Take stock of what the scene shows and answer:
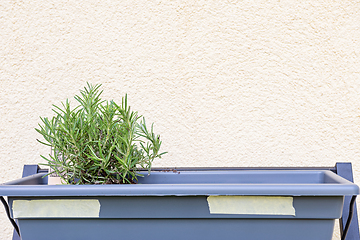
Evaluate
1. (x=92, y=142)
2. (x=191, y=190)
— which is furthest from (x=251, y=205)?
(x=92, y=142)

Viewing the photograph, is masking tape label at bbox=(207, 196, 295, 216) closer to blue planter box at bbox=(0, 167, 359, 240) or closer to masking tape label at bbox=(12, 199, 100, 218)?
blue planter box at bbox=(0, 167, 359, 240)

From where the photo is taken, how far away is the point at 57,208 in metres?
0.45

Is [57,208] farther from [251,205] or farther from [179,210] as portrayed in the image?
[251,205]

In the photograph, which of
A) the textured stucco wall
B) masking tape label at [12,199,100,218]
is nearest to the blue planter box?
masking tape label at [12,199,100,218]

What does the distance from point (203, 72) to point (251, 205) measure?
0.40 meters

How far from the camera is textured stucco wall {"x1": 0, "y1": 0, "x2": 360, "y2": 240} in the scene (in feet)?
2.25

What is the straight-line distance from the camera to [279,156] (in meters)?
0.70

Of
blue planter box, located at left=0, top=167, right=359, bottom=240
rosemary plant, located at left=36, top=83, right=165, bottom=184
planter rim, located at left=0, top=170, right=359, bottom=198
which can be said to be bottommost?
blue planter box, located at left=0, top=167, right=359, bottom=240

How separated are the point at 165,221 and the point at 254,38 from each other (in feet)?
1.72

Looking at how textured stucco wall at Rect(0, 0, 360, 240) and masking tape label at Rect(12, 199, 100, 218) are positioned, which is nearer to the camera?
masking tape label at Rect(12, 199, 100, 218)

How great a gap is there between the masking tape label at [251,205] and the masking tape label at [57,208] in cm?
20

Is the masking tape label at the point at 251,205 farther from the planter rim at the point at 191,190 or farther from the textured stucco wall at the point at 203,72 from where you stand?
the textured stucco wall at the point at 203,72

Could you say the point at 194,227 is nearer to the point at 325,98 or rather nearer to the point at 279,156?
the point at 279,156

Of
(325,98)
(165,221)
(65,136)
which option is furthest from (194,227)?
(325,98)
